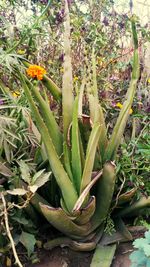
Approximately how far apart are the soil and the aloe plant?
6cm

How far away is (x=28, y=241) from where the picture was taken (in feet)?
6.68

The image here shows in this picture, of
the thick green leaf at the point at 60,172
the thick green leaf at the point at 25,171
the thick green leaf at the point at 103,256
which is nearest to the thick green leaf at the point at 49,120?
the thick green leaf at the point at 60,172

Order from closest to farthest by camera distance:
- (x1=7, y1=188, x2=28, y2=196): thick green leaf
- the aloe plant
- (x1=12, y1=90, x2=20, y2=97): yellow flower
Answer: (x1=7, y1=188, x2=28, y2=196): thick green leaf
the aloe plant
(x1=12, y1=90, x2=20, y2=97): yellow flower

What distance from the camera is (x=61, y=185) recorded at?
2033mm

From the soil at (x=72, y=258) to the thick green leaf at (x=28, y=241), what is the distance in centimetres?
14

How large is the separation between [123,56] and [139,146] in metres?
1.08

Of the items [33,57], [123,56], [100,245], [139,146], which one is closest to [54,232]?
[100,245]

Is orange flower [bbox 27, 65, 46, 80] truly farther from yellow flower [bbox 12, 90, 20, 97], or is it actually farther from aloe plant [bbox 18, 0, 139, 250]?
yellow flower [bbox 12, 90, 20, 97]

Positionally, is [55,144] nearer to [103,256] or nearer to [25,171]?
[25,171]

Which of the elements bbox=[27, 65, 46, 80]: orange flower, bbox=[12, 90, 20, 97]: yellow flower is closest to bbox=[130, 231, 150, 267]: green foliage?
bbox=[27, 65, 46, 80]: orange flower

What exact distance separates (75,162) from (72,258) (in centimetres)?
55

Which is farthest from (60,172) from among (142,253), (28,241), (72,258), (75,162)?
(142,253)

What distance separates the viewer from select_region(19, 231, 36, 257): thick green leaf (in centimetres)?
203

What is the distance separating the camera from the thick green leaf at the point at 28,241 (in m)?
2.03
